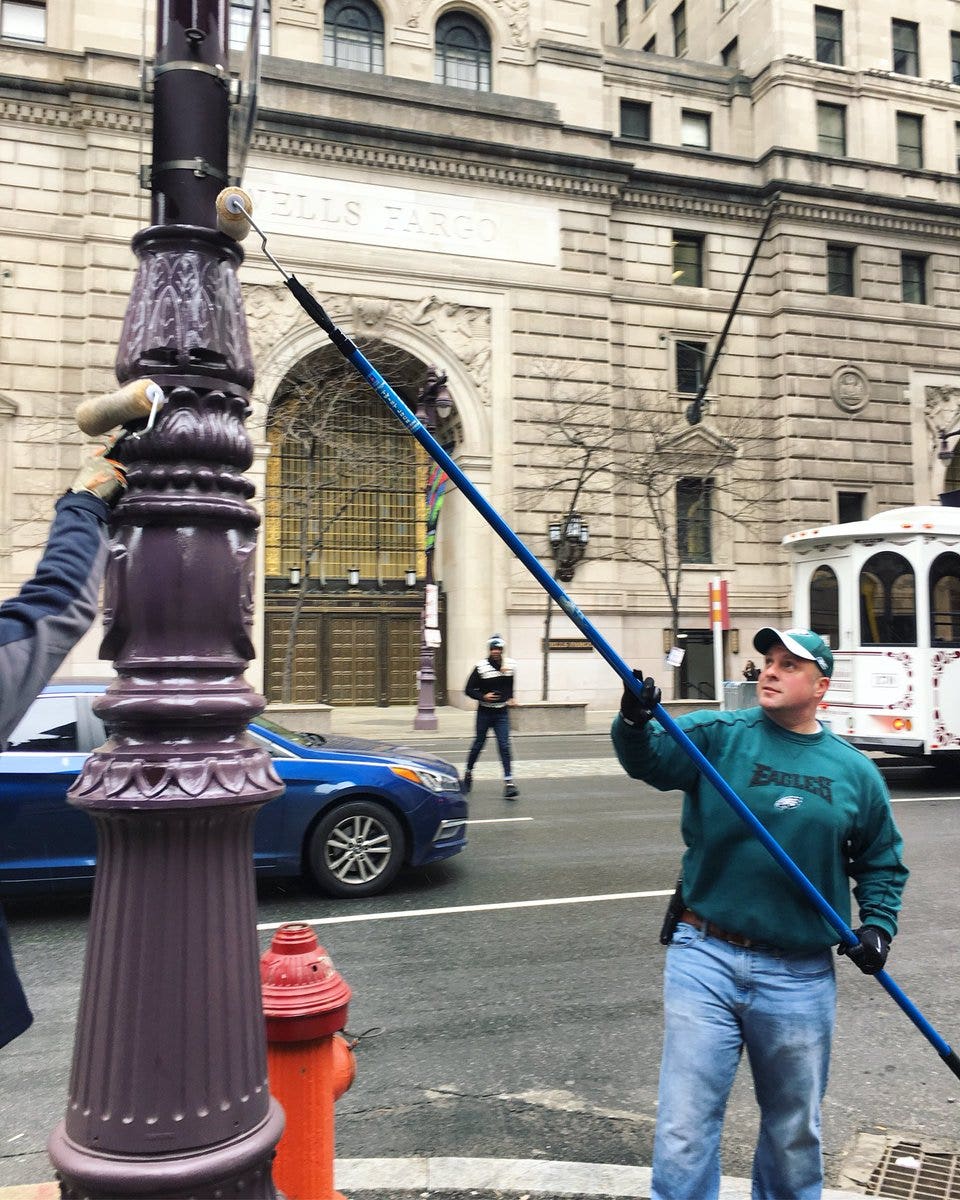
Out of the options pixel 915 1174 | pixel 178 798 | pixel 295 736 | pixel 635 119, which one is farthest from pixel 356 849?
pixel 635 119

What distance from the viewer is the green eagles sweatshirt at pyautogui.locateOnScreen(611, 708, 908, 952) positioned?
2.85 m

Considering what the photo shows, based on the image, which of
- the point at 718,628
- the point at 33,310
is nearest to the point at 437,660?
the point at 718,628

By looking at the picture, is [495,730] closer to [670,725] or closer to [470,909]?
[470,909]

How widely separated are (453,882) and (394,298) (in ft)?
67.7

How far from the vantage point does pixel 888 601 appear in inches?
546

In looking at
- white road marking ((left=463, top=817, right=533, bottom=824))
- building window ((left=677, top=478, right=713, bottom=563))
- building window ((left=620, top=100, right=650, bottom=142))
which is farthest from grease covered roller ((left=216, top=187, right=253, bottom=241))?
building window ((left=620, top=100, right=650, bottom=142))

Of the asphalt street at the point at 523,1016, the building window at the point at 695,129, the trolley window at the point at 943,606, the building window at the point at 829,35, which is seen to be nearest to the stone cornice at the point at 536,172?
the building window at the point at 695,129

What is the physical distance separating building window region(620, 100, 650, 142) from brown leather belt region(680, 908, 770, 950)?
103 feet

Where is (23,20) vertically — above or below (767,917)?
above

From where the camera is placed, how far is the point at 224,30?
245 cm

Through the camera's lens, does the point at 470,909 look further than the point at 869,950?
Yes

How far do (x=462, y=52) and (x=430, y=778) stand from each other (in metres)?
26.2

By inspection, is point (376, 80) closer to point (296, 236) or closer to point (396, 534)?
point (296, 236)

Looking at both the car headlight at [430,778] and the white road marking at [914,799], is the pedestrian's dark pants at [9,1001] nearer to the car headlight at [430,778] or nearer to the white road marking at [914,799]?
the car headlight at [430,778]
